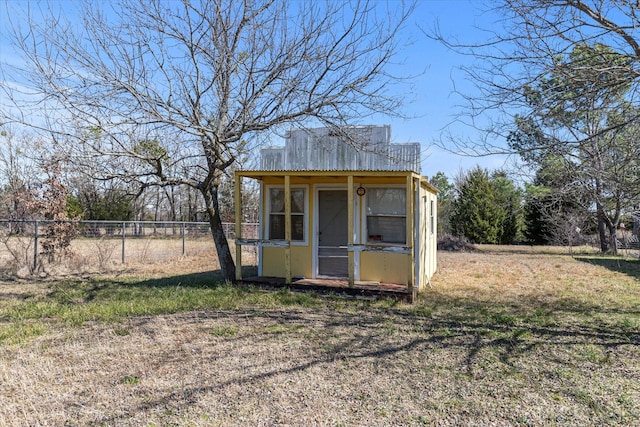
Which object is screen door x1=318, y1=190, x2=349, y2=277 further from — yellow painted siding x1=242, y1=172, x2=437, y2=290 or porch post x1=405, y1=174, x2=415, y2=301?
porch post x1=405, y1=174, x2=415, y2=301

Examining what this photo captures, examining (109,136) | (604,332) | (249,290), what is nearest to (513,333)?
(604,332)

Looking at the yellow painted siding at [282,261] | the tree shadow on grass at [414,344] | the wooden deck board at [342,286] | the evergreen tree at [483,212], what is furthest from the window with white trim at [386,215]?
the evergreen tree at [483,212]

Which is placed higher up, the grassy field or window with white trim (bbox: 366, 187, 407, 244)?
window with white trim (bbox: 366, 187, 407, 244)

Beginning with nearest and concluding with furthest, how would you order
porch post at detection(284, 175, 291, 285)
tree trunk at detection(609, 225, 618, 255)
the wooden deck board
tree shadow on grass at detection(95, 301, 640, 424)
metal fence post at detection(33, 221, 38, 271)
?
tree shadow on grass at detection(95, 301, 640, 424)
the wooden deck board
porch post at detection(284, 175, 291, 285)
metal fence post at detection(33, 221, 38, 271)
tree trunk at detection(609, 225, 618, 255)

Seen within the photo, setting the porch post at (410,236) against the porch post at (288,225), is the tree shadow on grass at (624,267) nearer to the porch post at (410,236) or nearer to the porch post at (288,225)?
the porch post at (410,236)

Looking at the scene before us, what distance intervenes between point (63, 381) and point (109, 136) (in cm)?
466

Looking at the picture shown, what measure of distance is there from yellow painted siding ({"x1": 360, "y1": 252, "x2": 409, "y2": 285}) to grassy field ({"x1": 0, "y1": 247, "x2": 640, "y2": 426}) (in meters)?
0.75

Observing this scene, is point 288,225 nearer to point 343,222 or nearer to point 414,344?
point 343,222

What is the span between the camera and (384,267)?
819 centimetres

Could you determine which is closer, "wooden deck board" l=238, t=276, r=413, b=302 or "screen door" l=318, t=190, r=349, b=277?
"wooden deck board" l=238, t=276, r=413, b=302

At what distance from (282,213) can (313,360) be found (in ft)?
16.0

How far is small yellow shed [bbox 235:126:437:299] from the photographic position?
7836 mm

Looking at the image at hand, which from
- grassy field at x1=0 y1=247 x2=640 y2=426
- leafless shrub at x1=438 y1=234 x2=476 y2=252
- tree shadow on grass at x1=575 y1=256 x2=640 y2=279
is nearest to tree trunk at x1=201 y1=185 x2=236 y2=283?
grassy field at x1=0 y1=247 x2=640 y2=426

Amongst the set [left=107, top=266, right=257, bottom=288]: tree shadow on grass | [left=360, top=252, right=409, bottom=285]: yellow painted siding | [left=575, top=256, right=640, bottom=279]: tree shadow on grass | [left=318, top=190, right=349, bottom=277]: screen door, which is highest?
[left=318, top=190, right=349, bottom=277]: screen door
